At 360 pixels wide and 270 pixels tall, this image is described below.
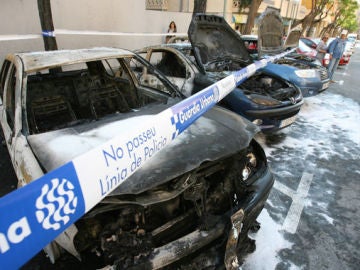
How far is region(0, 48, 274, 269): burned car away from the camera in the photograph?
1.56 metres

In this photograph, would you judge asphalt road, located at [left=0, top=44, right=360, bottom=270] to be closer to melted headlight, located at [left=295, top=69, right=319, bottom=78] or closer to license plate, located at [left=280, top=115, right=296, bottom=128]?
license plate, located at [left=280, top=115, right=296, bottom=128]

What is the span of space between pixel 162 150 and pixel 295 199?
225cm

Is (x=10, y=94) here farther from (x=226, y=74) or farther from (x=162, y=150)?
(x=226, y=74)

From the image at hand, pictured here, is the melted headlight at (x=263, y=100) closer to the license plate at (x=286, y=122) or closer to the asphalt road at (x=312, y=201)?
the license plate at (x=286, y=122)

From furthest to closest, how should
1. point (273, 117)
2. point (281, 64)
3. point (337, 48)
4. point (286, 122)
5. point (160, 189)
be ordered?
1. point (337, 48)
2. point (281, 64)
3. point (286, 122)
4. point (273, 117)
5. point (160, 189)

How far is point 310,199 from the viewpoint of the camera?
333 centimetres

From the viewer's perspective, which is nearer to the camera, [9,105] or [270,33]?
[9,105]

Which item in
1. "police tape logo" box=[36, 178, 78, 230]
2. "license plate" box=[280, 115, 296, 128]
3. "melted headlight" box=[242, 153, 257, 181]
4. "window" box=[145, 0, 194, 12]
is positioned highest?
"window" box=[145, 0, 194, 12]

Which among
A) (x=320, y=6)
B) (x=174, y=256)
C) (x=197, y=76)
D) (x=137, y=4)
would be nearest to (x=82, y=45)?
(x=137, y=4)

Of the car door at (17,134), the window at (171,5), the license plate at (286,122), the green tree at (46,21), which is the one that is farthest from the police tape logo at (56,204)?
the window at (171,5)

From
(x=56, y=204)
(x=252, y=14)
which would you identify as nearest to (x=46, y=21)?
(x=56, y=204)

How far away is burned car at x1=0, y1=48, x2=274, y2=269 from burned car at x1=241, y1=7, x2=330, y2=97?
433cm

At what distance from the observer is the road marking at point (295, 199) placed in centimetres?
288

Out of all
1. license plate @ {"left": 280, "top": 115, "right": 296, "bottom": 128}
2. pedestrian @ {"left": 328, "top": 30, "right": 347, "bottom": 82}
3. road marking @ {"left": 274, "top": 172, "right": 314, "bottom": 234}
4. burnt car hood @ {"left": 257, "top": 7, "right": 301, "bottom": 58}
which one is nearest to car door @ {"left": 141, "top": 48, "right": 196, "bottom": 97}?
license plate @ {"left": 280, "top": 115, "right": 296, "bottom": 128}
